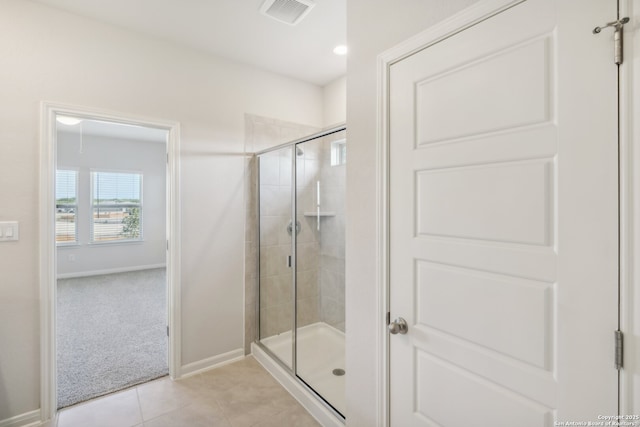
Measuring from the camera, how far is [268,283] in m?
2.82

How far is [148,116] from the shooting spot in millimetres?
2279

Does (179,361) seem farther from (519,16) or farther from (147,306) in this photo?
→ (519,16)

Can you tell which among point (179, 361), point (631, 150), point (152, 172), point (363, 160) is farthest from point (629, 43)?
point (152, 172)

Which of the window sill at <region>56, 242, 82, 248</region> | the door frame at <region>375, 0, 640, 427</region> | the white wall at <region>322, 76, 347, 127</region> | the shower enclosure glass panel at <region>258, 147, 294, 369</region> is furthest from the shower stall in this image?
the window sill at <region>56, 242, 82, 248</region>

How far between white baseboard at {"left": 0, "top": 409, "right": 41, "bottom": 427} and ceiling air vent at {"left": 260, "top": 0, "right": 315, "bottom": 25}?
3014 millimetres

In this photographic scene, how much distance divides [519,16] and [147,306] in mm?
4791

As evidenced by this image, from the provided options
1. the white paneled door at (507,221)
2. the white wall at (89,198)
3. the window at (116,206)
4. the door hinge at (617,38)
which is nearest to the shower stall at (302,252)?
the white paneled door at (507,221)

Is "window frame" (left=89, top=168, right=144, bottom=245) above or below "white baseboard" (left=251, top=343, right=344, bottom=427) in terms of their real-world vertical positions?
above

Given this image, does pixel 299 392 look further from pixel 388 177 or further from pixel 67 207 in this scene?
pixel 67 207

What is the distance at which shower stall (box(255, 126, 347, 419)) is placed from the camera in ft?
8.44

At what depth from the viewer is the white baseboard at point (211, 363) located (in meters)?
2.44

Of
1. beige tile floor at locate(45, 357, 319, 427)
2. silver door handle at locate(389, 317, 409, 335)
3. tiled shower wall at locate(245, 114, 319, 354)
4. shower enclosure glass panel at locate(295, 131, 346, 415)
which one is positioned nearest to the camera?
silver door handle at locate(389, 317, 409, 335)

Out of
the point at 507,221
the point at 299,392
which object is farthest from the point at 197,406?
the point at 507,221

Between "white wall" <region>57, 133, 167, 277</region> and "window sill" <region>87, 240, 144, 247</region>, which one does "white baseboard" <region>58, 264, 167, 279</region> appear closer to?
"white wall" <region>57, 133, 167, 277</region>
